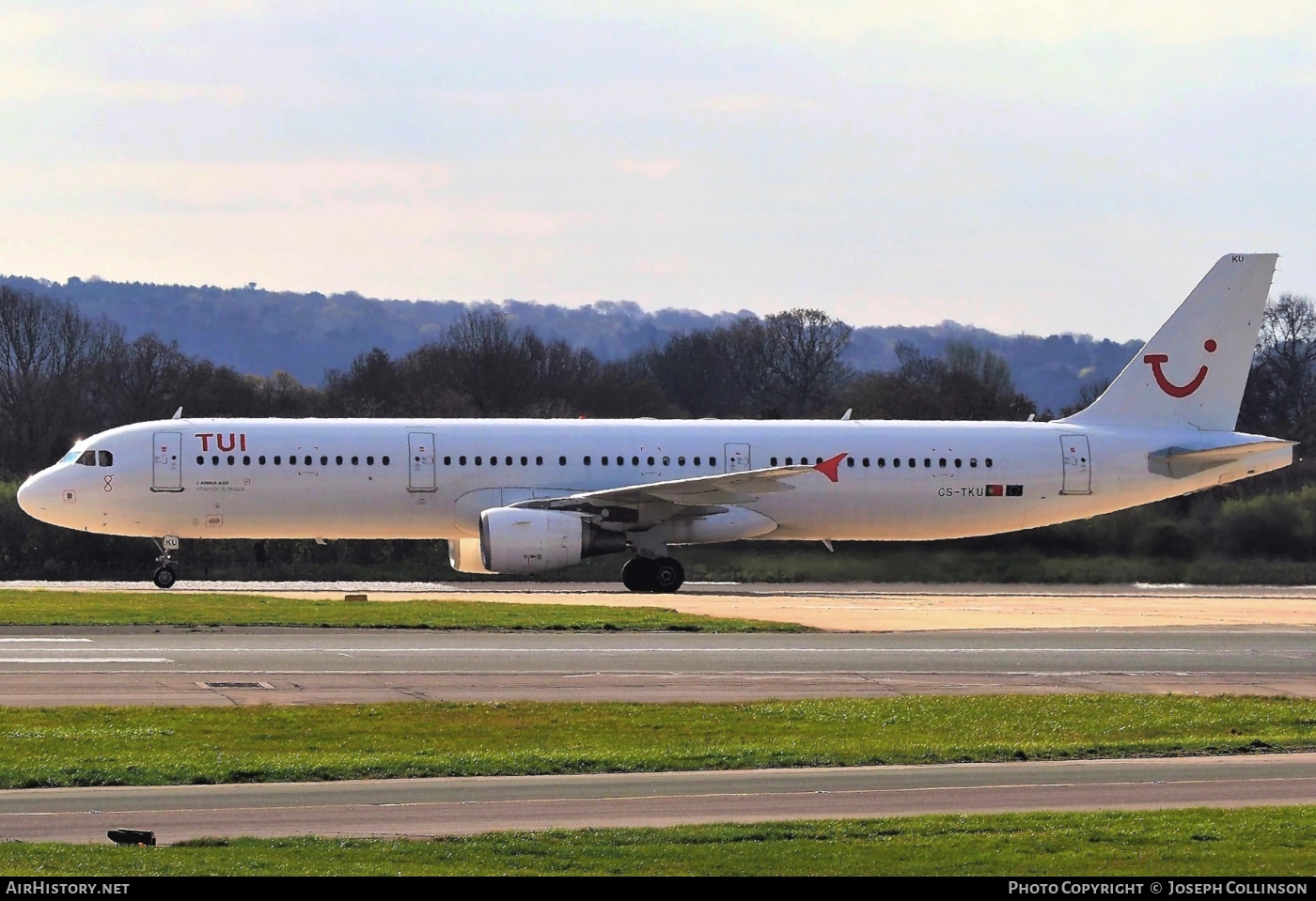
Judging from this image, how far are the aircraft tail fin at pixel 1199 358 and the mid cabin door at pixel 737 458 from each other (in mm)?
8910

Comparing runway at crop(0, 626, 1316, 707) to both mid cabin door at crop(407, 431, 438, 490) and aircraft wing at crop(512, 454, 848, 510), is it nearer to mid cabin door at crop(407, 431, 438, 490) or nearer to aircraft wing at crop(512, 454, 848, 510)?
aircraft wing at crop(512, 454, 848, 510)

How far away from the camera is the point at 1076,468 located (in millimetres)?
42438

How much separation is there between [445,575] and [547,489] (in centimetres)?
836

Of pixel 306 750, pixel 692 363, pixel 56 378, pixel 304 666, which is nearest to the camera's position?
pixel 306 750

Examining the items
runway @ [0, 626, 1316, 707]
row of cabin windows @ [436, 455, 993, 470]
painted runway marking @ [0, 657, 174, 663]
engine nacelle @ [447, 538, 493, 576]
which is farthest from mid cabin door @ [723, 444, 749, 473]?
painted runway marking @ [0, 657, 174, 663]

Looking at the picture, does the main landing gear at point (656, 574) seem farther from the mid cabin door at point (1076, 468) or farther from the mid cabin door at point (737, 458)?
the mid cabin door at point (1076, 468)

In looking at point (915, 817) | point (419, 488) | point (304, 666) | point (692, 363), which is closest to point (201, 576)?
point (419, 488)

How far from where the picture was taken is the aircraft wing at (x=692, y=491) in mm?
38531

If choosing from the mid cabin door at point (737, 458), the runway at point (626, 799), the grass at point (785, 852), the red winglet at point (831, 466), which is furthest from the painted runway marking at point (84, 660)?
the red winglet at point (831, 466)

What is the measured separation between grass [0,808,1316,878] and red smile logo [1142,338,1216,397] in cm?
3074

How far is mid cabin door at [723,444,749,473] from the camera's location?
1602 inches

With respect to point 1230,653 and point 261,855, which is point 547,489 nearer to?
point 1230,653

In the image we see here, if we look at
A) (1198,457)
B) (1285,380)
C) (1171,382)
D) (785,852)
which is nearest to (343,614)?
(785,852)

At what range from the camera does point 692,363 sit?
4525 inches
